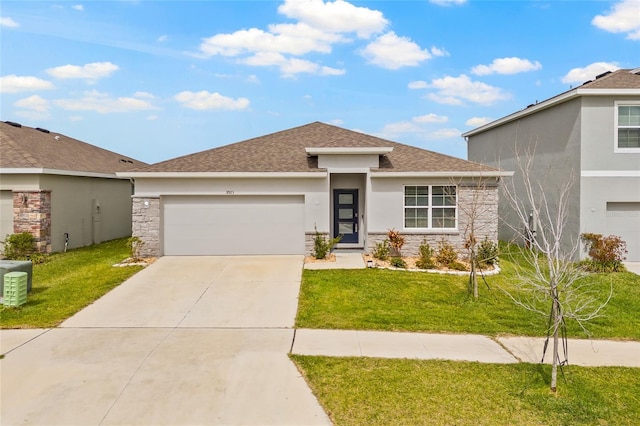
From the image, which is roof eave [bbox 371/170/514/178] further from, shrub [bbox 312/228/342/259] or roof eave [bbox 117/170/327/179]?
shrub [bbox 312/228/342/259]

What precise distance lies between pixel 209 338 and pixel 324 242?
6925mm

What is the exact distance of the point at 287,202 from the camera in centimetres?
1420

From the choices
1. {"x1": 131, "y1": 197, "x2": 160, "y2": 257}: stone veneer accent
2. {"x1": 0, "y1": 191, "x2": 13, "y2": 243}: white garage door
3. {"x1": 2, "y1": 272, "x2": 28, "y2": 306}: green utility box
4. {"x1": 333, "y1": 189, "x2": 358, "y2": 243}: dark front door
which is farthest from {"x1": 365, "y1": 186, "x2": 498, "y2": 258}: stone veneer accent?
{"x1": 0, "y1": 191, "x2": 13, "y2": 243}: white garage door

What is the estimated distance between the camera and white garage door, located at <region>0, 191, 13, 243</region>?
47.1 ft

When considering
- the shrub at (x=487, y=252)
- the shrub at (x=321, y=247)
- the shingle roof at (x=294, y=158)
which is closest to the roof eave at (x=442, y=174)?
the shingle roof at (x=294, y=158)

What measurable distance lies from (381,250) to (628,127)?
9295mm

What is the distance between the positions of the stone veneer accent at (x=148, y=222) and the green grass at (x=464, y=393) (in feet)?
30.5

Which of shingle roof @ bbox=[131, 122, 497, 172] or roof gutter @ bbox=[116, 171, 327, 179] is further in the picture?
shingle roof @ bbox=[131, 122, 497, 172]

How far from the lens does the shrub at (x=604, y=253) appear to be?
12.6 metres

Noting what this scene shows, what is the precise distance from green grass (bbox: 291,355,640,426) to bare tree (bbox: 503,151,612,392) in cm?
38

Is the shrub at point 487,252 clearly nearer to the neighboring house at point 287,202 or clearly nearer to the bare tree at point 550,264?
the neighboring house at point 287,202

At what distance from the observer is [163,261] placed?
43.4 feet

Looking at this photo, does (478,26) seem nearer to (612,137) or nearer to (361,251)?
(612,137)

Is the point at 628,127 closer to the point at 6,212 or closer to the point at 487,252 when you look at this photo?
the point at 487,252
